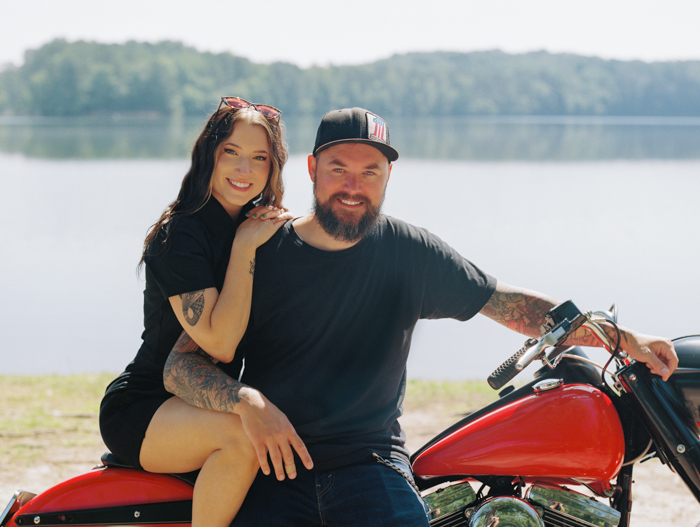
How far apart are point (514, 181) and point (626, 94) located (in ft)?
143

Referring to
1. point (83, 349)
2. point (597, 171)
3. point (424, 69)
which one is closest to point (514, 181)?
point (597, 171)

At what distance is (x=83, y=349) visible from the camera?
862 centimetres

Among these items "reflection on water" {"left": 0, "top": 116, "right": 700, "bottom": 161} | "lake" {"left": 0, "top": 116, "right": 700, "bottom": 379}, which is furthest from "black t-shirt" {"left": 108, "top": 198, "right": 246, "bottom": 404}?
"reflection on water" {"left": 0, "top": 116, "right": 700, "bottom": 161}

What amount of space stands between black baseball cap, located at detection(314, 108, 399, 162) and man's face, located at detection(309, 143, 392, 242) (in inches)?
1.3

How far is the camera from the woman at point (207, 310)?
6.59 ft

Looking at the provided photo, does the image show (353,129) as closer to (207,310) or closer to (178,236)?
(178,236)

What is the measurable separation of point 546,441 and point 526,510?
22 centimetres

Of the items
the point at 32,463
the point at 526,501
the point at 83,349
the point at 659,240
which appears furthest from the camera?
the point at 659,240

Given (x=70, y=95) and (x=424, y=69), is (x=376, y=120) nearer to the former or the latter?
(x=424, y=69)

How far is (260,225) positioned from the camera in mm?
2338

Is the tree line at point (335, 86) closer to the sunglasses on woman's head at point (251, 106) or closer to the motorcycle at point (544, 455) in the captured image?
the sunglasses on woman's head at point (251, 106)

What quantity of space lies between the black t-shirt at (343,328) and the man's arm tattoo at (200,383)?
19 centimetres

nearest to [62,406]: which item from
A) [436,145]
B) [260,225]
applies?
[260,225]

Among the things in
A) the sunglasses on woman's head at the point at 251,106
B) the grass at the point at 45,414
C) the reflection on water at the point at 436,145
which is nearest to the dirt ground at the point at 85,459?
the grass at the point at 45,414
